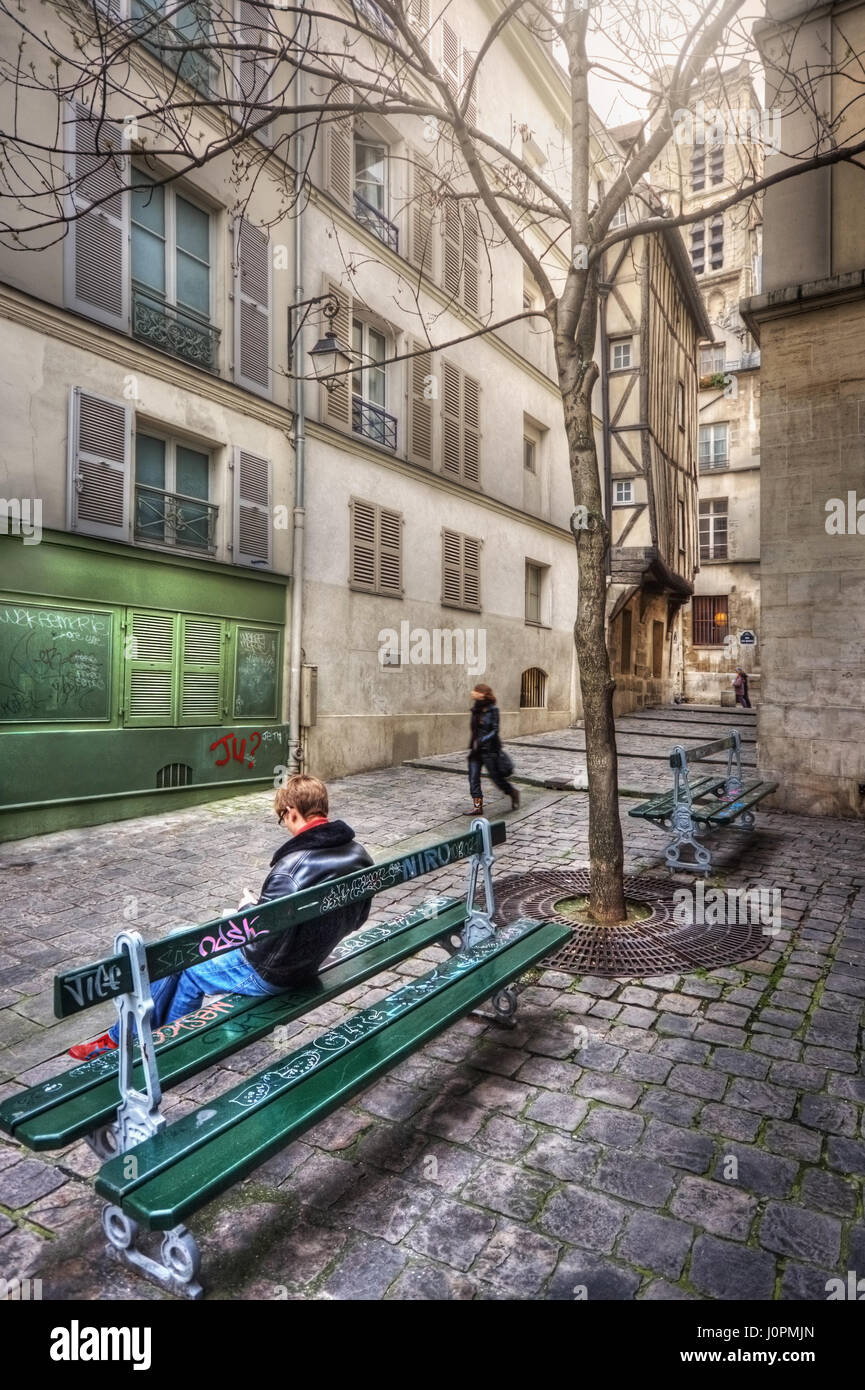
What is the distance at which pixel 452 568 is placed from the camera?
1498 centimetres

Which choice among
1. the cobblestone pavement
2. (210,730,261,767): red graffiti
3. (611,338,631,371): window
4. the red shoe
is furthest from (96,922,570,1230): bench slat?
(611,338,631,371): window

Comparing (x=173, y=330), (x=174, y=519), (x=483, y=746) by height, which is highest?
(x=173, y=330)

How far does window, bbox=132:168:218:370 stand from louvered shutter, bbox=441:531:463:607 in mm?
5628

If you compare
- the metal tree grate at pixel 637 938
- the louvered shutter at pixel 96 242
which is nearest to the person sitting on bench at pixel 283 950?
the metal tree grate at pixel 637 938

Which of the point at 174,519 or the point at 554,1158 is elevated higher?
the point at 174,519

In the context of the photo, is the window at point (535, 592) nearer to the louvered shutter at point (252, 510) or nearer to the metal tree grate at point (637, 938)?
the louvered shutter at point (252, 510)

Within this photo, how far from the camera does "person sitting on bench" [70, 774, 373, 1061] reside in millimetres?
3023

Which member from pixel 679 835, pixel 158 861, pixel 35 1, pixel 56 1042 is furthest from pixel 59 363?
pixel 679 835

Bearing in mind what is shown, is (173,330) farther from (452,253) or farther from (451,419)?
(452,253)

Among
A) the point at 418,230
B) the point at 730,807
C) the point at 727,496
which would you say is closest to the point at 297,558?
the point at 730,807

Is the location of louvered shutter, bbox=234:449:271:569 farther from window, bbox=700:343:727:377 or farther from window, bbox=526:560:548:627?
window, bbox=700:343:727:377

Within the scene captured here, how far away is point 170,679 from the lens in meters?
9.63

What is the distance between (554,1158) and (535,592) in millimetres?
16349
